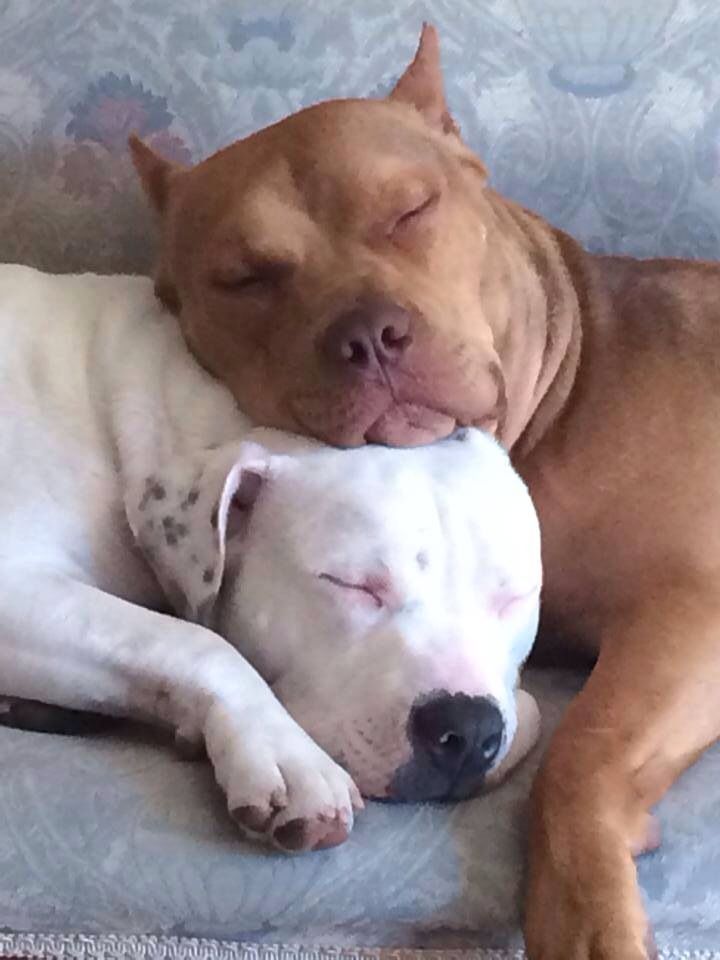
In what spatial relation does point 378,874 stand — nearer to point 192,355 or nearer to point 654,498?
point 654,498

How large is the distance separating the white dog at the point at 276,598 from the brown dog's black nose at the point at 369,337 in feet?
0.37

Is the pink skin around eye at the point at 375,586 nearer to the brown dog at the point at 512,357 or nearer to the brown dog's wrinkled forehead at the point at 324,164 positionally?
the brown dog at the point at 512,357

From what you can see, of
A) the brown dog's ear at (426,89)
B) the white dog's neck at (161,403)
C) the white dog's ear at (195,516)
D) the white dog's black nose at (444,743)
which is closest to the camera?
the white dog's black nose at (444,743)

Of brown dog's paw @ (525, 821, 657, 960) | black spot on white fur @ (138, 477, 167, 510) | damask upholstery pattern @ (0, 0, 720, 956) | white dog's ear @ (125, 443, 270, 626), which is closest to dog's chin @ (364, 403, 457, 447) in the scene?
white dog's ear @ (125, 443, 270, 626)

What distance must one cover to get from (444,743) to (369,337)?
0.50 meters

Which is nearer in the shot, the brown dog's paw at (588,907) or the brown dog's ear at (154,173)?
the brown dog's paw at (588,907)

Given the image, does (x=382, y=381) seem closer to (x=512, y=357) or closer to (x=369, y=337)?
(x=369, y=337)

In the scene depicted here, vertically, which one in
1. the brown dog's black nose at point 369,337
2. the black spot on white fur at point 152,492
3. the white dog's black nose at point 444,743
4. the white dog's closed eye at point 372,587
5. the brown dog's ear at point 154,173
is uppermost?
the brown dog's black nose at point 369,337

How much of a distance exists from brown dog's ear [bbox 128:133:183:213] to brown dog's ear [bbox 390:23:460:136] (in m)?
0.37

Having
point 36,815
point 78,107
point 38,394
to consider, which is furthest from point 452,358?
point 78,107

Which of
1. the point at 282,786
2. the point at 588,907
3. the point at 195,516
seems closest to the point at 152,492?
the point at 195,516

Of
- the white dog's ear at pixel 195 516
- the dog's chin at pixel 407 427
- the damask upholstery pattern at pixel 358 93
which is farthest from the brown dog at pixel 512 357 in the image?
the damask upholstery pattern at pixel 358 93

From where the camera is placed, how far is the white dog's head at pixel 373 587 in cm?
140

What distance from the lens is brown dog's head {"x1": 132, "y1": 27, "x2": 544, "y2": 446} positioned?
5.25 feet
